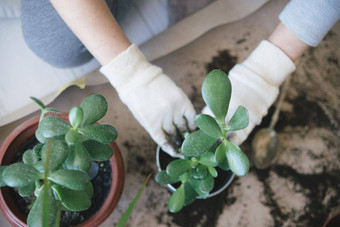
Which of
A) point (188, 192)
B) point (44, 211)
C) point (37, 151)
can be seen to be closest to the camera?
point (44, 211)

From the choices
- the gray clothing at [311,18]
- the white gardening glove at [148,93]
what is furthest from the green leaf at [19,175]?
the gray clothing at [311,18]

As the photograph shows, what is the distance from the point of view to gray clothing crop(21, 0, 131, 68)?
80cm

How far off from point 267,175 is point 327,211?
0.18 m

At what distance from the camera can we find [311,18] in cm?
70

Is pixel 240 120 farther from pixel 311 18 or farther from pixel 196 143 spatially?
pixel 311 18

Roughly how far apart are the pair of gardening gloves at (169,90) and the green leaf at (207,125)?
26 centimetres


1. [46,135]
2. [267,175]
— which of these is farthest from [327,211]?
[46,135]

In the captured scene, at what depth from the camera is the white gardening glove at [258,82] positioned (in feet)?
2.34

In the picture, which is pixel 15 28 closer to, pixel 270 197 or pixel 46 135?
pixel 46 135

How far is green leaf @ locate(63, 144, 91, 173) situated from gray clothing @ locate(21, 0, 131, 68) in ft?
1.51

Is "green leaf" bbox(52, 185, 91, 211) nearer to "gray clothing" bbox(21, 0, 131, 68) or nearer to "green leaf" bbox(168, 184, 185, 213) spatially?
"green leaf" bbox(168, 184, 185, 213)

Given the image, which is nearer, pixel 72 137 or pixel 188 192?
pixel 72 137

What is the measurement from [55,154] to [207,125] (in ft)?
0.71

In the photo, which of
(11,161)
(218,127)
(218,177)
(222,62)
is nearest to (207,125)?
(218,127)
